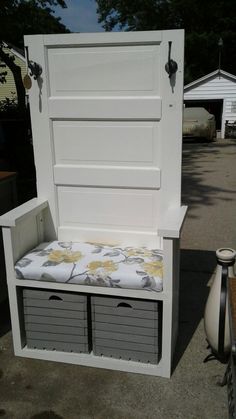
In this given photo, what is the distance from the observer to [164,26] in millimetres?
28859

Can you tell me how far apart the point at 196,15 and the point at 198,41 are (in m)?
3.67

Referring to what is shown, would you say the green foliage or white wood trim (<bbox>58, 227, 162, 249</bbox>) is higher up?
the green foliage

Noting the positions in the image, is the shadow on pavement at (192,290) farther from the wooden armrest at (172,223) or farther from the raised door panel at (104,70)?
the raised door panel at (104,70)

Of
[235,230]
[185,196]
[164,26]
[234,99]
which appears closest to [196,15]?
[164,26]

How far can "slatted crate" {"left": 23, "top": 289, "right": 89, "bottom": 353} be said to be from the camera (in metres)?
2.52

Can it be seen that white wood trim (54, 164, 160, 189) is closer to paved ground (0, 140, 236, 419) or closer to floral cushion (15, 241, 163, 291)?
floral cushion (15, 241, 163, 291)

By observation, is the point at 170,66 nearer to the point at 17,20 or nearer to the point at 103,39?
the point at 103,39

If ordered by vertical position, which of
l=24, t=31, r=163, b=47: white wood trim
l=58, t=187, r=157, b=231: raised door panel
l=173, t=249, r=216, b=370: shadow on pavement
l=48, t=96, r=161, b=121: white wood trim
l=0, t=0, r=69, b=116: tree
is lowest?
l=173, t=249, r=216, b=370: shadow on pavement

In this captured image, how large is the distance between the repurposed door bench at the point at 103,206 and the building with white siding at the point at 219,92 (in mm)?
17059

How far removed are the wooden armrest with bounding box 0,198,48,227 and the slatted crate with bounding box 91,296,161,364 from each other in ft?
2.16

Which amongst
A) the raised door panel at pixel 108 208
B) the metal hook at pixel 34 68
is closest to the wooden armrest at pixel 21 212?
the raised door panel at pixel 108 208

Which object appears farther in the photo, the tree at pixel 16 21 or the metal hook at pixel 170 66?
the tree at pixel 16 21

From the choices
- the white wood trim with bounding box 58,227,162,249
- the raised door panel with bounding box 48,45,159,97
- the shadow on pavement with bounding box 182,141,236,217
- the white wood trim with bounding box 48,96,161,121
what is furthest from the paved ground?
the shadow on pavement with bounding box 182,141,236,217

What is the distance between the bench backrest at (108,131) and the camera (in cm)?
252
